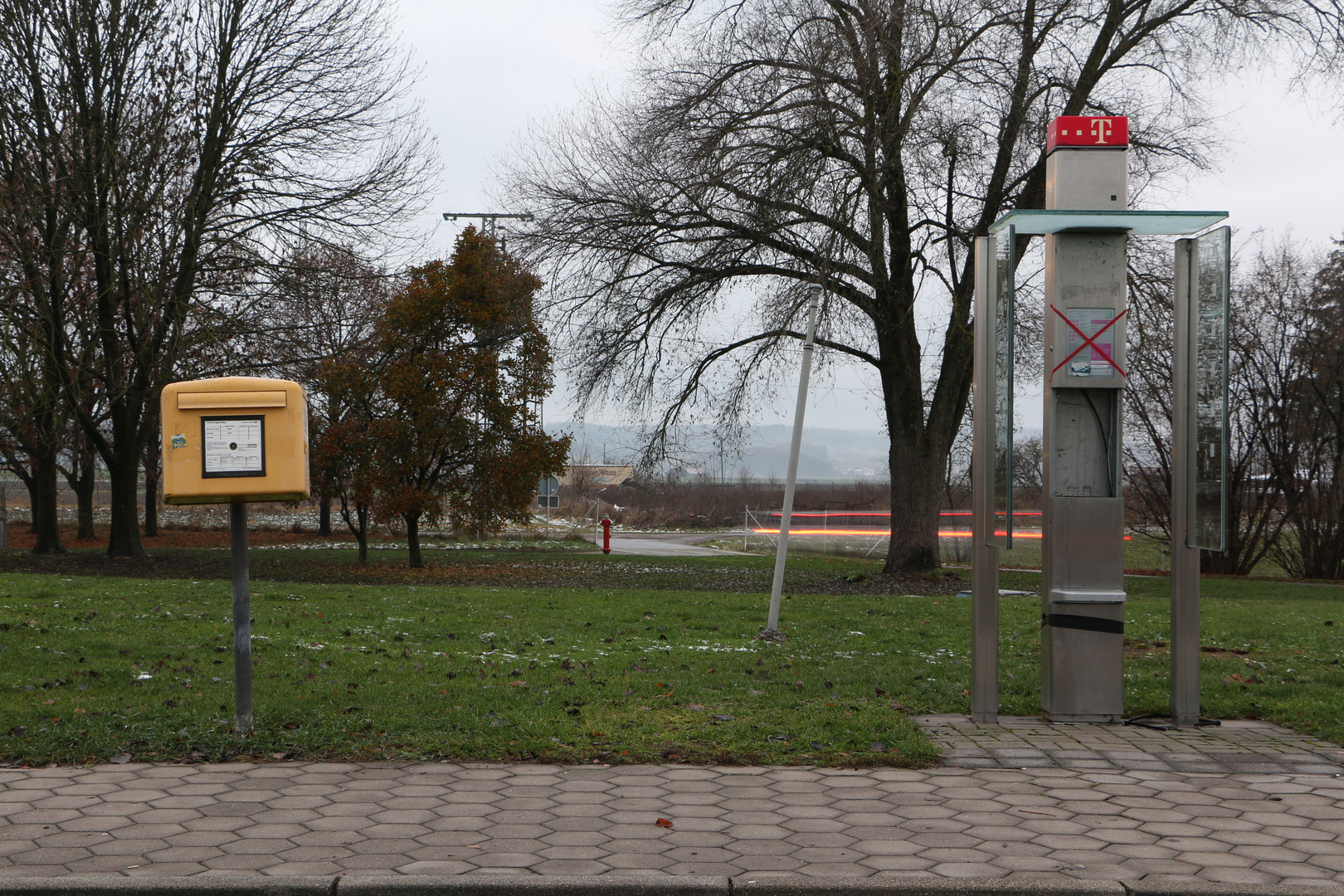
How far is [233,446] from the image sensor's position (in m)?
5.21

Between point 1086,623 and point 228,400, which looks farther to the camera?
point 1086,623

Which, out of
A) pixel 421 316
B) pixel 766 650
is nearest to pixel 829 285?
pixel 421 316

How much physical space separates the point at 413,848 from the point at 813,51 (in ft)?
47.7

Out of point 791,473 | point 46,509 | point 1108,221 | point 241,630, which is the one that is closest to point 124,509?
point 46,509

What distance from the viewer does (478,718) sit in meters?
5.80

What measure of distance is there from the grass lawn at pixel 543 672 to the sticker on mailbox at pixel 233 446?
4.50ft

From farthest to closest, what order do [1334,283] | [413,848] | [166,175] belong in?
[1334,283]
[166,175]
[413,848]

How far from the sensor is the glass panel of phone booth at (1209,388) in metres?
6.15

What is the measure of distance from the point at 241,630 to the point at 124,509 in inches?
677

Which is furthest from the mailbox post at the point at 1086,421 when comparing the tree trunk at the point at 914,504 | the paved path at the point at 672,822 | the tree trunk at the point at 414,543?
the tree trunk at the point at 414,543

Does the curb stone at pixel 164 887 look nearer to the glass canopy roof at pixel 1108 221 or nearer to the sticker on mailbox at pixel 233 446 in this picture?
the sticker on mailbox at pixel 233 446

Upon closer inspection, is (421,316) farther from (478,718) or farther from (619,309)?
(478,718)

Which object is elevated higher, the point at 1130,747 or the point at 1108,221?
the point at 1108,221

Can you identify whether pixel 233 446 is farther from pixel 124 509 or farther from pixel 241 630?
pixel 124 509
